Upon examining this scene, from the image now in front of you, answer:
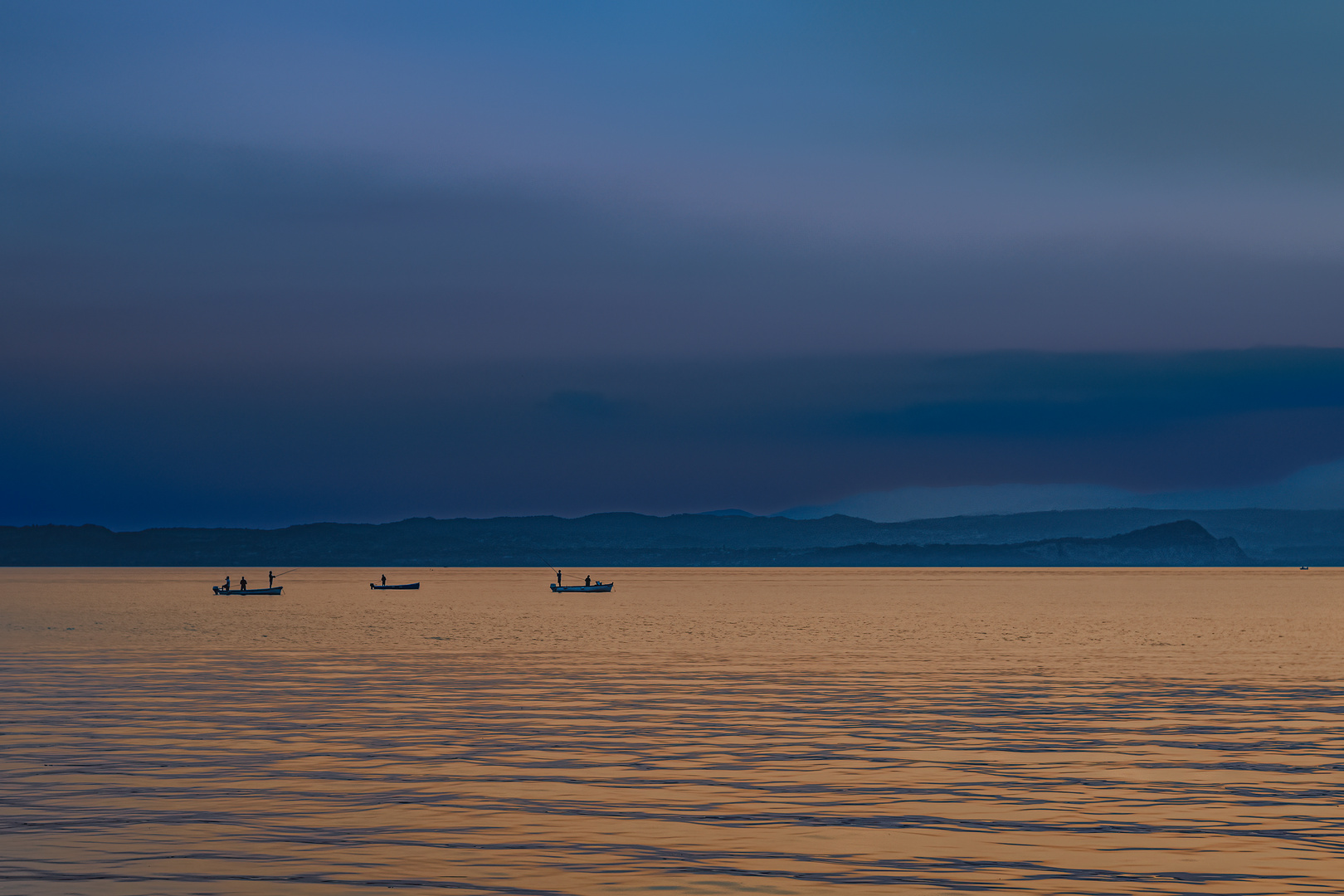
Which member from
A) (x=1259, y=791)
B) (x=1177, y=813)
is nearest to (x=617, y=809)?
(x=1177, y=813)

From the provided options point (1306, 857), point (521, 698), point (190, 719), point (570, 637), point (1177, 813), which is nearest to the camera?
point (1306, 857)

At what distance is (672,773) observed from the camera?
2859 centimetres

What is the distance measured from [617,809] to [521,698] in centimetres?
2020

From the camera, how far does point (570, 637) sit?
84.8m

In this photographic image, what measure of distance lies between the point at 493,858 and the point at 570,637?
6426 centimetres

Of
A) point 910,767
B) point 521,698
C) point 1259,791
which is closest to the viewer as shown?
point 1259,791

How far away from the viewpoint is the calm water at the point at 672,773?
65.7 feet

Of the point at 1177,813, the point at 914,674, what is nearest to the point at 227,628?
the point at 914,674

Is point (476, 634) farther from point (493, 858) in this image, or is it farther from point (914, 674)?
point (493, 858)

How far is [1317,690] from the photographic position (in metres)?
46.9

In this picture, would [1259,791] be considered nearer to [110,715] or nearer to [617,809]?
[617,809]

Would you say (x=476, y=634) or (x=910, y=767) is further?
(x=476, y=634)

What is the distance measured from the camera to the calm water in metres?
20.0

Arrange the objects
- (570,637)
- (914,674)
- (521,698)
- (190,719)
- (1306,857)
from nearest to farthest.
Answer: (1306,857) → (190,719) → (521,698) → (914,674) → (570,637)
